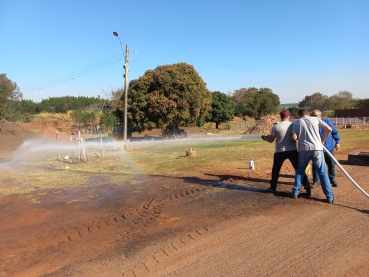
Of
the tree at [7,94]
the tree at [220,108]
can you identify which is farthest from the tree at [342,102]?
the tree at [7,94]

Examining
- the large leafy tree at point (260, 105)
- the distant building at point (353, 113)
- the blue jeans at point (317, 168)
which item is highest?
the large leafy tree at point (260, 105)

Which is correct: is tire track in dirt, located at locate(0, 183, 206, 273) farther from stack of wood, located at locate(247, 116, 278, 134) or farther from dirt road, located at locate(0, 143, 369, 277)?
stack of wood, located at locate(247, 116, 278, 134)

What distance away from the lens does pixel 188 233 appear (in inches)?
174

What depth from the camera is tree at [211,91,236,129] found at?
43938 mm

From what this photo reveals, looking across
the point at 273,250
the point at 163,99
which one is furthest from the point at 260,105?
the point at 273,250

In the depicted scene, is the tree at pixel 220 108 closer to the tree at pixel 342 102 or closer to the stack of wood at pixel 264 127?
the stack of wood at pixel 264 127

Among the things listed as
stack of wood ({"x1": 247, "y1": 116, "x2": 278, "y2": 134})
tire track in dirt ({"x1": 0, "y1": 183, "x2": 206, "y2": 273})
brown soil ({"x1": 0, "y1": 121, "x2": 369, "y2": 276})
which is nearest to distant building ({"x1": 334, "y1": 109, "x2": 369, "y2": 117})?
stack of wood ({"x1": 247, "y1": 116, "x2": 278, "y2": 134})

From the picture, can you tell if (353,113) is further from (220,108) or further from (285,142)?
(285,142)

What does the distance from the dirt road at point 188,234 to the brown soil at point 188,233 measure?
13 millimetres

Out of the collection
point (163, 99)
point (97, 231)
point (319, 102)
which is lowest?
point (97, 231)

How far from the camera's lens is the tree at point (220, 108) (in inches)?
1730

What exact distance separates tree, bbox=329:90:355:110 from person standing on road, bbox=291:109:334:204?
71.5 metres

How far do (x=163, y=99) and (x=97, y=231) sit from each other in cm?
2079

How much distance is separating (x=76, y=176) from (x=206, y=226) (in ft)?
20.8
